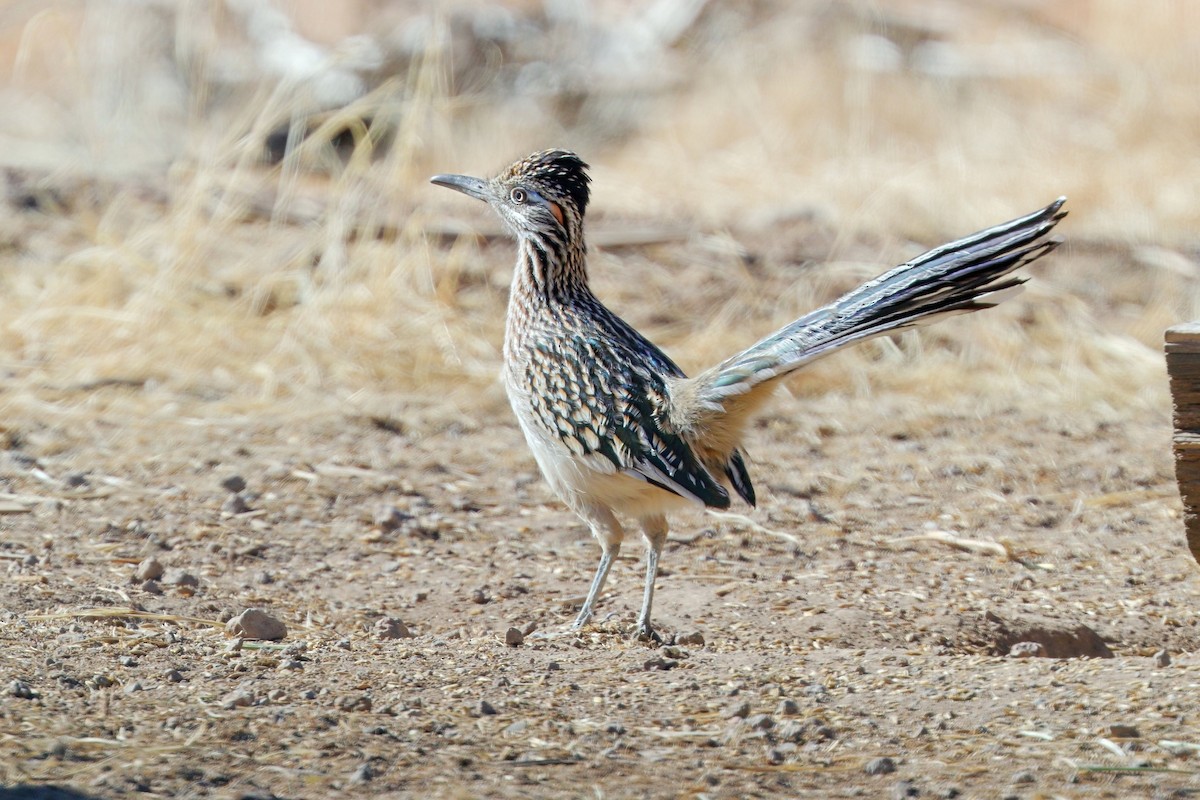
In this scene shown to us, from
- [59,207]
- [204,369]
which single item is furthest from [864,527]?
[59,207]

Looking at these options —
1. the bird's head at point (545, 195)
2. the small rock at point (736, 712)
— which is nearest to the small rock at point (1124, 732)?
the small rock at point (736, 712)

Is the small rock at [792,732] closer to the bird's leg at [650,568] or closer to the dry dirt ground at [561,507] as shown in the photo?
the dry dirt ground at [561,507]

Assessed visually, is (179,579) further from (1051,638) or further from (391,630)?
(1051,638)

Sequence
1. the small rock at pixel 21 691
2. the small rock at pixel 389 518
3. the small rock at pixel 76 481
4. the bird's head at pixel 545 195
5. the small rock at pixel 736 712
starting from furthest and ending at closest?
the small rock at pixel 76 481, the small rock at pixel 389 518, the bird's head at pixel 545 195, the small rock at pixel 736 712, the small rock at pixel 21 691

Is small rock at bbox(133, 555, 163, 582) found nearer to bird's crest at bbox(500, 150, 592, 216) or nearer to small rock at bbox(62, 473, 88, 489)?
small rock at bbox(62, 473, 88, 489)

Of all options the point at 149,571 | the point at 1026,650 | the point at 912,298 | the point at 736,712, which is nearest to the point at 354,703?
the point at 736,712

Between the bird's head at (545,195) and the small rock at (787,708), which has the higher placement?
the bird's head at (545,195)

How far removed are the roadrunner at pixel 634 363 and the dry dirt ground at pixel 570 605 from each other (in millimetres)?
476

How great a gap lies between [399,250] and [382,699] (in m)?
4.92

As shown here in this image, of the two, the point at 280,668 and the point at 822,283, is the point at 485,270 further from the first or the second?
the point at 280,668

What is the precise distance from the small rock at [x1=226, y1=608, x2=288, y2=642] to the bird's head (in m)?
1.64

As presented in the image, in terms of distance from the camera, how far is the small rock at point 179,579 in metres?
4.90

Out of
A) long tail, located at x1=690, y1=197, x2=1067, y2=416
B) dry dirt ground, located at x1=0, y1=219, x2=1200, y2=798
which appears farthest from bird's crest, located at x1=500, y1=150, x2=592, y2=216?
dry dirt ground, located at x1=0, y1=219, x2=1200, y2=798

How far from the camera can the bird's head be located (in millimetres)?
5129
